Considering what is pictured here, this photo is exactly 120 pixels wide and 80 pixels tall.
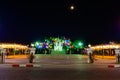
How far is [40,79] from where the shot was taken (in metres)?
17.0

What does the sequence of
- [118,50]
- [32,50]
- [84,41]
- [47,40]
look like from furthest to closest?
[47,40] < [84,41] < [32,50] < [118,50]

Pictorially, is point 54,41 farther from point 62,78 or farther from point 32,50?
point 62,78

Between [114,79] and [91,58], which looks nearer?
[114,79]

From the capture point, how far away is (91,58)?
35312mm

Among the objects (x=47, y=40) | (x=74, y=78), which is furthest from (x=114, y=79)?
(x=47, y=40)

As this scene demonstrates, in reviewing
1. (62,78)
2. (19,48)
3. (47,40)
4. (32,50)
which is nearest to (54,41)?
(47,40)

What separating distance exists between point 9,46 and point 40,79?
2454 inches

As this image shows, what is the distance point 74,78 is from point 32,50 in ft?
60.6

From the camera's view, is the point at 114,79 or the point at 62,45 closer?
the point at 114,79

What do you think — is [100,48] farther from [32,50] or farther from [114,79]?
[114,79]

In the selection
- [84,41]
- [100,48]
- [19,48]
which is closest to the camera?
[100,48]

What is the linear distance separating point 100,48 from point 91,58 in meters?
41.5

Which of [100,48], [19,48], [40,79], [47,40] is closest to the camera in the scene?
[40,79]

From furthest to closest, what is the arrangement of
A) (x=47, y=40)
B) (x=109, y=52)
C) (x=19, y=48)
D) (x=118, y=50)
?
(x=47, y=40)
(x=19, y=48)
(x=109, y=52)
(x=118, y=50)
